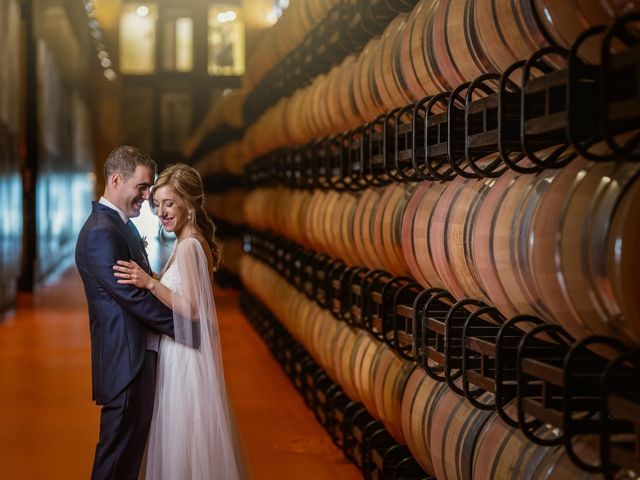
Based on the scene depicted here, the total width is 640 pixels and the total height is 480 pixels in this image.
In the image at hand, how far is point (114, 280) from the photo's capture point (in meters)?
3.45

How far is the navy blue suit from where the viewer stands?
346cm

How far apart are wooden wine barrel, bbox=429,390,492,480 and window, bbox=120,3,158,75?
76.7 feet

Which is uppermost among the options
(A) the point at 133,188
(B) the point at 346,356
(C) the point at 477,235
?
(A) the point at 133,188

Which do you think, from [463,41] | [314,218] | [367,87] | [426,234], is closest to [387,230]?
[426,234]

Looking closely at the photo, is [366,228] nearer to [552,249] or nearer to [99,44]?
[552,249]

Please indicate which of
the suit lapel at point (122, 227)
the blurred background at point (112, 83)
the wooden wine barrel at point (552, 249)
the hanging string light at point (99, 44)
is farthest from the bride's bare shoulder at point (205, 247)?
the hanging string light at point (99, 44)

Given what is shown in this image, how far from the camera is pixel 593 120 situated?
6.73 feet

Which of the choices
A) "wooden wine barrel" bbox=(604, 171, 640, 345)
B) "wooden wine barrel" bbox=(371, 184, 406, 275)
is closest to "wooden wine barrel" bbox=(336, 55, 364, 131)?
"wooden wine barrel" bbox=(371, 184, 406, 275)

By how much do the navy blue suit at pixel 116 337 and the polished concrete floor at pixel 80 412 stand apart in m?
0.75

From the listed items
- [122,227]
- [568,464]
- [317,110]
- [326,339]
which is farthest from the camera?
[317,110]

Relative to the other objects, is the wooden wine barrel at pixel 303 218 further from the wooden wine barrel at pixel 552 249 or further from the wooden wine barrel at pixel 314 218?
the wooden wine barrel at pixel 552 249

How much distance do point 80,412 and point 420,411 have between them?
3497 millimetres

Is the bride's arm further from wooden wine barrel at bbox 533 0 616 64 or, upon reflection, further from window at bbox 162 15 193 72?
window at bbox 162 15 193 72

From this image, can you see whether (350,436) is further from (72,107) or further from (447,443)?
(72,107)
